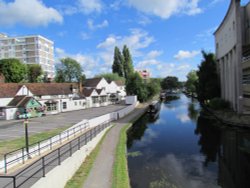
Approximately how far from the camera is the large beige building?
32219 mm

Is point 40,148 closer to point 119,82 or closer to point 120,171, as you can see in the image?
point 120,171

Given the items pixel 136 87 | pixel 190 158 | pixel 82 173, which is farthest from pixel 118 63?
pixel 82 173

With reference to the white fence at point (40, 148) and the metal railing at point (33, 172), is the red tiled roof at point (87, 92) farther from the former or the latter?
the metal railing at point (33, 172)

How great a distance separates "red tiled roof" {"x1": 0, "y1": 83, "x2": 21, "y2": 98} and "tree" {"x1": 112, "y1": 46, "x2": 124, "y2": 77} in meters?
52.0

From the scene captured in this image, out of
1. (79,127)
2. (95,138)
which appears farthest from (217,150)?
(79,127)

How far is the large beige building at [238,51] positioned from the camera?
3222 cm

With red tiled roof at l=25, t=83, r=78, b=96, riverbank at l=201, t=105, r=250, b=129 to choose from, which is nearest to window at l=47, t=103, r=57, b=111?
red tiled roof at l=25, t=83, r=78, b=96

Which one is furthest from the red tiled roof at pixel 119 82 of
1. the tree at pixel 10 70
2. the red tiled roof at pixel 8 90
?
the red tiled roof at pixel 8 90

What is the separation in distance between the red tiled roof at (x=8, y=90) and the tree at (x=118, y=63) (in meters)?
52.0

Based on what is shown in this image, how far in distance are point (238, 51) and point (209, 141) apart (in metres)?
15.3

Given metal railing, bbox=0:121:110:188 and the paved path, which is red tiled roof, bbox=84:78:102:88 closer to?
the paved path

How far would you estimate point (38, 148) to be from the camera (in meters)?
16.0

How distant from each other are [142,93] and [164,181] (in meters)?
52.3

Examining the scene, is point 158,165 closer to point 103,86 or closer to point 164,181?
point 164,181
